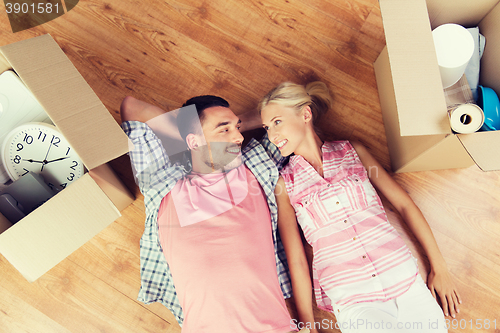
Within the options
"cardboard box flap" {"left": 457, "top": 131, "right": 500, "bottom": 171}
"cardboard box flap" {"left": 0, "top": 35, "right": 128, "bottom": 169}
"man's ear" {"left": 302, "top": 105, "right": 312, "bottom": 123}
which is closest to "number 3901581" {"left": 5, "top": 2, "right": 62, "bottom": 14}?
"cardboard box flap" {"left": 0, "top": 35, "right": 128, "bottom": 169}

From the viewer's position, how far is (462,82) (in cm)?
97

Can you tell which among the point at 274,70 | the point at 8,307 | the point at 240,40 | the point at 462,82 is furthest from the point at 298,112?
the point at 8,307

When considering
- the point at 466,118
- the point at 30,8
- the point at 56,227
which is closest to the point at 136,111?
the point at 56,227

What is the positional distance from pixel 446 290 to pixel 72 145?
131cm

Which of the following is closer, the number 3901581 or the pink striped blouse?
the pink striped blouse

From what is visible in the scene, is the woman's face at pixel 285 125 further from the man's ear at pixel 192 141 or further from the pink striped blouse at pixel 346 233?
the man's ear at pixel 192 141

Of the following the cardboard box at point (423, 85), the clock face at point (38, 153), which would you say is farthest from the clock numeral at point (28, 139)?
the cardboard box at point (423, 85)

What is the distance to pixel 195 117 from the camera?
1.00m

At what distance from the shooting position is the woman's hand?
104cm

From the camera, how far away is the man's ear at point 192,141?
970 mm

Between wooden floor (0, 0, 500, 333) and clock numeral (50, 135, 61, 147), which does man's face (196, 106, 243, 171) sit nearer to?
wooden floor (0, 0, 500, 333)

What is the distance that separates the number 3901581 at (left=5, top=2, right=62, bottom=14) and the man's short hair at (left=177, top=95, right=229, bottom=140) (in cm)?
80

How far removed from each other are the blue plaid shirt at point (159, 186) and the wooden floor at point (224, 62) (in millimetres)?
140

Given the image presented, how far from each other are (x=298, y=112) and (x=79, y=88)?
69 cm
